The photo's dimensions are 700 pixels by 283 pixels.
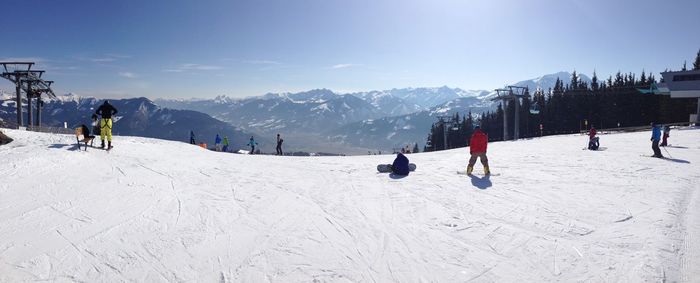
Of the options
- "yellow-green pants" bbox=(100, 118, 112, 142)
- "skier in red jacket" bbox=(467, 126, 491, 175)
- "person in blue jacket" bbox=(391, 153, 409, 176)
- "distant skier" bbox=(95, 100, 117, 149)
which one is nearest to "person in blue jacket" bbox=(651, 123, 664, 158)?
"skier in red jacket" bbox=(467, 126, 491, 175)

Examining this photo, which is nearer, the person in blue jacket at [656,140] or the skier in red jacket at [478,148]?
the skier in red jacket at [478,148]

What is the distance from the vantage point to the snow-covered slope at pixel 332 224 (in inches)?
225

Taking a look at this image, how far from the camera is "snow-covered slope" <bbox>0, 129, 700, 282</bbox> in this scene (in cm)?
570

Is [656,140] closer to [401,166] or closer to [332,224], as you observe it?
[401,166]

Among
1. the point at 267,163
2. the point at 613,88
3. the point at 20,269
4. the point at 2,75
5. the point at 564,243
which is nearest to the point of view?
the point at 20,269

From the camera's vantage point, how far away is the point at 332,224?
785cm

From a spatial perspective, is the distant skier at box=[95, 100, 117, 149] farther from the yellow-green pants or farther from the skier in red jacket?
the skier in red jacket

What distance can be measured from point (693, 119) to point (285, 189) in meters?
59.0

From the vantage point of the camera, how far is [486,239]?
6.95 m

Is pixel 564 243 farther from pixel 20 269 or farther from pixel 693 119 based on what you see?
pixel 693 119

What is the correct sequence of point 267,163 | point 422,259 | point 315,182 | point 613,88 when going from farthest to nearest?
point 613,88, point 267,163, point 315,182, point 422,259

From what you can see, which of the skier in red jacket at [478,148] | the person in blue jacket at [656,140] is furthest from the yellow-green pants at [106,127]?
the person in blue jacket at [656,140]

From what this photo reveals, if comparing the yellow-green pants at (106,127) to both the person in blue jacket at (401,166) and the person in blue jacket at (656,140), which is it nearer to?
the person in blue jacket at (401,166)

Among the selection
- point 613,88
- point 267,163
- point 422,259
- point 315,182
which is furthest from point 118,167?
point 613,88
